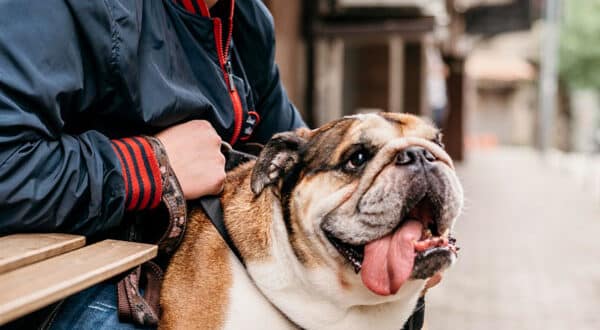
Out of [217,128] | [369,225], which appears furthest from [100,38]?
[369,225]

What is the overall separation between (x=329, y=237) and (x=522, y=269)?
4.58m

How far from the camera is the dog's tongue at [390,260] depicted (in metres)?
1.65

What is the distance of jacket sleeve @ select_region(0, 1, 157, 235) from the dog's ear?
0.46 m

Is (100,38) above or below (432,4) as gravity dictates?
above

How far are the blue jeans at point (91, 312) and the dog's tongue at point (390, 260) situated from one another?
63 cm

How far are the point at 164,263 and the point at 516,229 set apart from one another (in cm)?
666

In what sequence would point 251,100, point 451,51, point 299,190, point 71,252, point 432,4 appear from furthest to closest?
point 451,51, point 432,4, point 251,100, point 299,190, point 71,252

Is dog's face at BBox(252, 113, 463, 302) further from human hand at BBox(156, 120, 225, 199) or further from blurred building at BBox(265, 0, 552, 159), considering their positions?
blurred building at BBox(265, 0, 552, 159)

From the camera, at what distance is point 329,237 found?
182 cm

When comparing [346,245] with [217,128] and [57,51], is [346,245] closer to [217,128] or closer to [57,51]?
[217,128]

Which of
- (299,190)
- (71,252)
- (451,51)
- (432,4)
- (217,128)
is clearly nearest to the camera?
(71,252)

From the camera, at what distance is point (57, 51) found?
1.53 metres

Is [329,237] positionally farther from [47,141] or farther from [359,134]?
[47,141]

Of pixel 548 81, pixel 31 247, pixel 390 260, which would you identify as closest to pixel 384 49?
pixel 390 260
